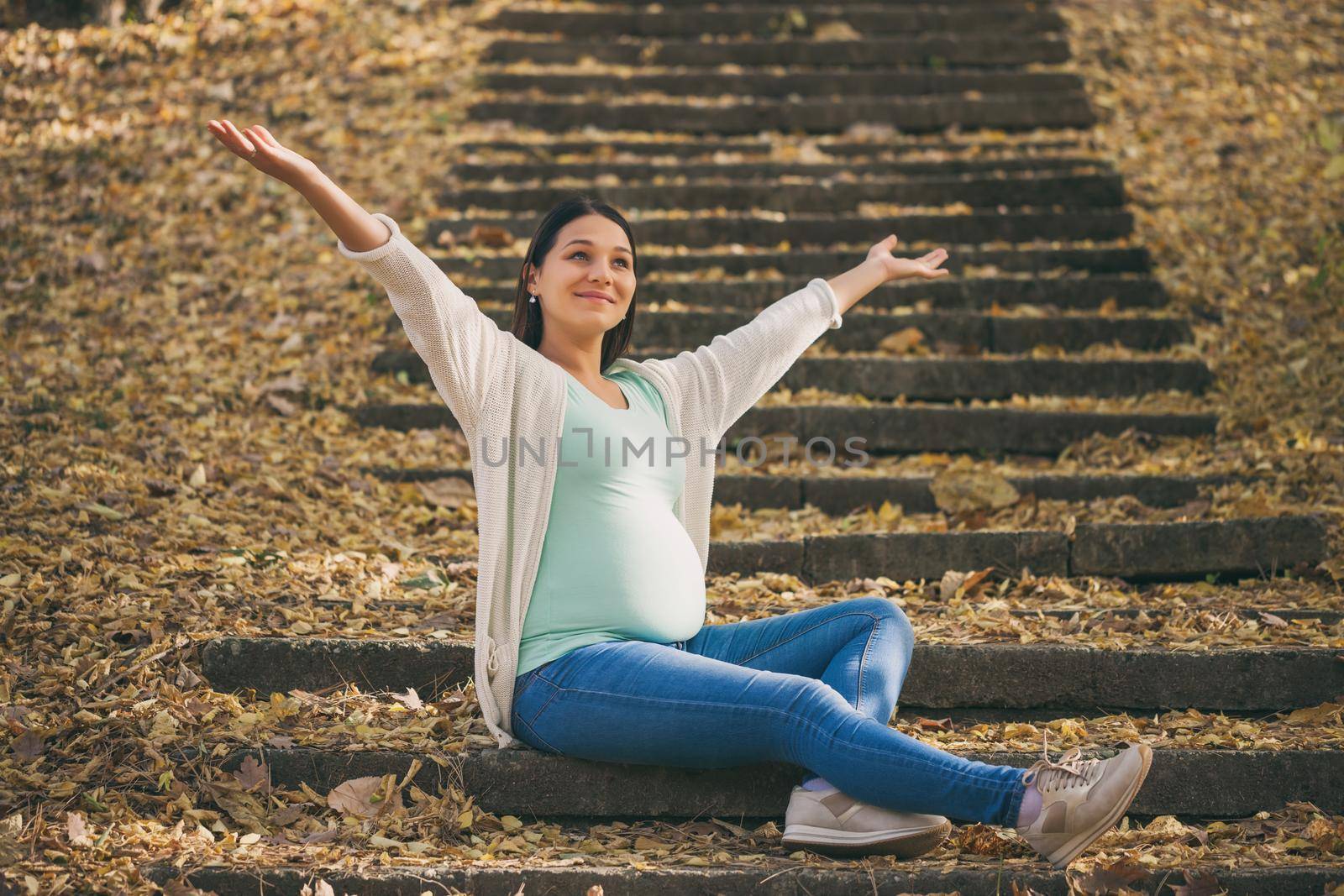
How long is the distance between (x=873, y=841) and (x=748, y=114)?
16.7ft

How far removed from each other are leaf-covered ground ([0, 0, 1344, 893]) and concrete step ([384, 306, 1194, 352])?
0.16 m

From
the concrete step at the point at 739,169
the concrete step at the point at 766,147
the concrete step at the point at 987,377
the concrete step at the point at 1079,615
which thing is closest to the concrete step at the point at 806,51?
the concrete step at the point at 766,147

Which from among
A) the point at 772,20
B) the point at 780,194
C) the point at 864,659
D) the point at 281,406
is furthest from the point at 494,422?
the point at 772,20

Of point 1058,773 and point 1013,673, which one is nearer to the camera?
point 1058,773

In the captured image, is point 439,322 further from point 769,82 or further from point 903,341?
point 769,82

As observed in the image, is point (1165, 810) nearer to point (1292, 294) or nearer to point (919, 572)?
point (919, 572)

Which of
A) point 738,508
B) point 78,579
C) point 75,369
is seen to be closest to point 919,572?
point 738,508

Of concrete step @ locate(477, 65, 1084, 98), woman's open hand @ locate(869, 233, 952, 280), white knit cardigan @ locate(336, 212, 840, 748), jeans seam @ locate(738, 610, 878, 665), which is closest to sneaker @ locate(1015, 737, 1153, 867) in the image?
jeans seam @ locate(738, 610, 878, 665)

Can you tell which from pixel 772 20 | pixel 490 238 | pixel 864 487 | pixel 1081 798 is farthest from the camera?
pixel 772 20

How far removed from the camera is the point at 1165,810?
255 cm

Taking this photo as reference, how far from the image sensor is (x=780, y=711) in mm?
2248

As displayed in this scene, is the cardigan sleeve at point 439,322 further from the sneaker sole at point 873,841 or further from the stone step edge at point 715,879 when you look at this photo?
the sneaker sole at point 873,841

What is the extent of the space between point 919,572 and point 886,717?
1200 millimetres

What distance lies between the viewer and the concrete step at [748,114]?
655cm
